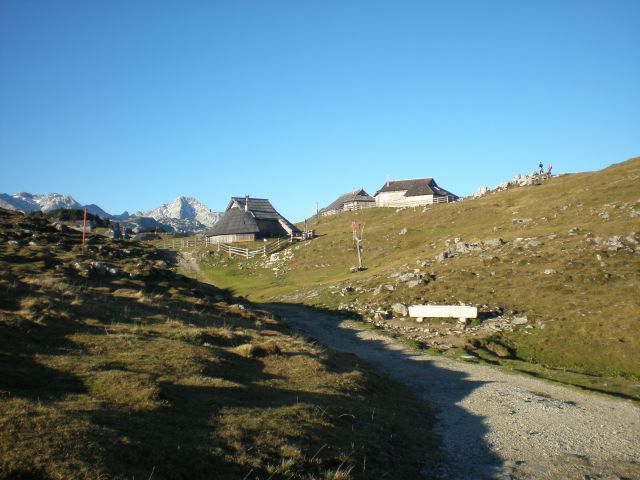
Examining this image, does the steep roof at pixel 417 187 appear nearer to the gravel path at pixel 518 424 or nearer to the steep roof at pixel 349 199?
the steep roof at pixel 349 199

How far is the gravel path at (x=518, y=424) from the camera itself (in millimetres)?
13117

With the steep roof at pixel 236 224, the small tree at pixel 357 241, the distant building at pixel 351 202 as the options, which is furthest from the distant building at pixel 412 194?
the steep roof at pixel 236 224

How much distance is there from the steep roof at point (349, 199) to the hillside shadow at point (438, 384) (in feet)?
307

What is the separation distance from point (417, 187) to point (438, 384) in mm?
97945

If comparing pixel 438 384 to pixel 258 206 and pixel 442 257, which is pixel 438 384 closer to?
pixel 442 257

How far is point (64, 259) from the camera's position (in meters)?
32.8

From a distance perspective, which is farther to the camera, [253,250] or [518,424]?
[253,250]

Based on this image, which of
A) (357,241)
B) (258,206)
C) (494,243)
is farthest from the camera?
(258,206)

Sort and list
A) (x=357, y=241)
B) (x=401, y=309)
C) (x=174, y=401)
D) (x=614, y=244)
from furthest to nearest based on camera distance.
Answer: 1. (x=357, y=241)
2. (x=614, y=244)
3. (x=401, y=309)
4. (x=174, y=401)

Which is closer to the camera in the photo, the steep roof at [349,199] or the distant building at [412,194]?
the distant building at [412,194]

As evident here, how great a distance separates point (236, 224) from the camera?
91.1m

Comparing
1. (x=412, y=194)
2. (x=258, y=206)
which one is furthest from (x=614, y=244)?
(x=412, y=194)

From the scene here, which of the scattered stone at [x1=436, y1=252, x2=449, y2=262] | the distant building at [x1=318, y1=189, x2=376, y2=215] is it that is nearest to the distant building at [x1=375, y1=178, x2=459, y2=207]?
the distant building at [x1=318, y1=189, x2=376, y2=215]

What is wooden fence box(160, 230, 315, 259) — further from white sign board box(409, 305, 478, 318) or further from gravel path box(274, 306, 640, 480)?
gravel path box(274, 306, 640, 480)
